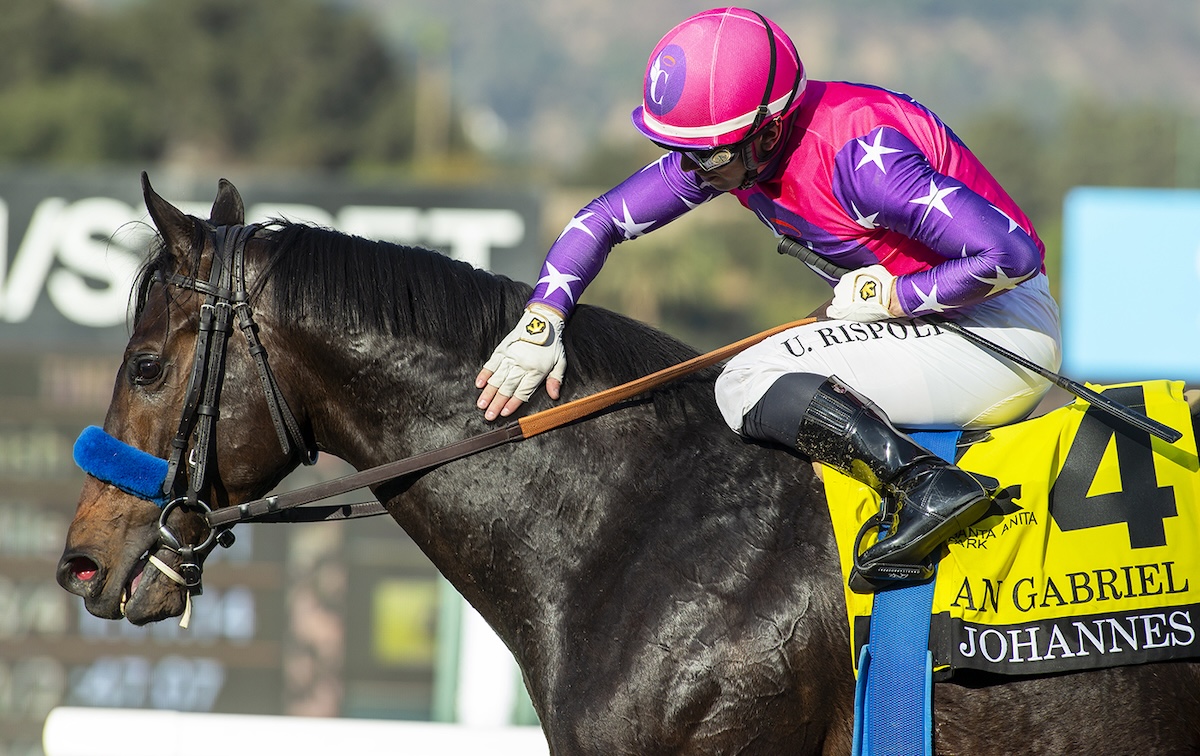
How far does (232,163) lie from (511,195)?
4596 centimetres

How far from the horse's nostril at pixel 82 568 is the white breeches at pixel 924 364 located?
1.40m

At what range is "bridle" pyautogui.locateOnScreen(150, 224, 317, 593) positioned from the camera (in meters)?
2.68

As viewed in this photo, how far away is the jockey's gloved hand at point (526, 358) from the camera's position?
105 inches

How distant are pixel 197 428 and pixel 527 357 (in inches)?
28.4

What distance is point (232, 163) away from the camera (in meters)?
50.1

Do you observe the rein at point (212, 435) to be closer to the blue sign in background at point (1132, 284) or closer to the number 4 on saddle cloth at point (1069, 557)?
the number 4 on saddle cloth at point (1069, 557)

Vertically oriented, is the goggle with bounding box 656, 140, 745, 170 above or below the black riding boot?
above

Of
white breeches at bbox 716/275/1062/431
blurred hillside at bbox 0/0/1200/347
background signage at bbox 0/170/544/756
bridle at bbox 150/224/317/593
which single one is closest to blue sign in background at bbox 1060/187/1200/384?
background signage at bbox 0/170/544/756

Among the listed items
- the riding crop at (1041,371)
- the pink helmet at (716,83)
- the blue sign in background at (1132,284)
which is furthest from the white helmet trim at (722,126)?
the blue sign in background at (1132,284)

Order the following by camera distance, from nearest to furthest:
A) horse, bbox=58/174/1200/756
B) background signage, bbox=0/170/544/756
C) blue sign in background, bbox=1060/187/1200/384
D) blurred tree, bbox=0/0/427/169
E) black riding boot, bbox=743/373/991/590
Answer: black riding boot, bbox=743/373/991/590 < horse, bbox=58/174/1200/756 < background signage, bbox=0/170/544/756 < blue sign in background, bbox=1060/187/1200/384 < blurred tree, bbox=0/0/427/169

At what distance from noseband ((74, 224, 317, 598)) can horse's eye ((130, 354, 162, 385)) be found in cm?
9

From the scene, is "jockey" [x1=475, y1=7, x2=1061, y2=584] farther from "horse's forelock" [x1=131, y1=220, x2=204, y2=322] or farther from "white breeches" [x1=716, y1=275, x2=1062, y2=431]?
"horse's forelock" [x1=131, y1=220, x2=204, y2=322]

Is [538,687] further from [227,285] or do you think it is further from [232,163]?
[232,163]

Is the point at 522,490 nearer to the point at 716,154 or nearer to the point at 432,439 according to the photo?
the point at 432,439
